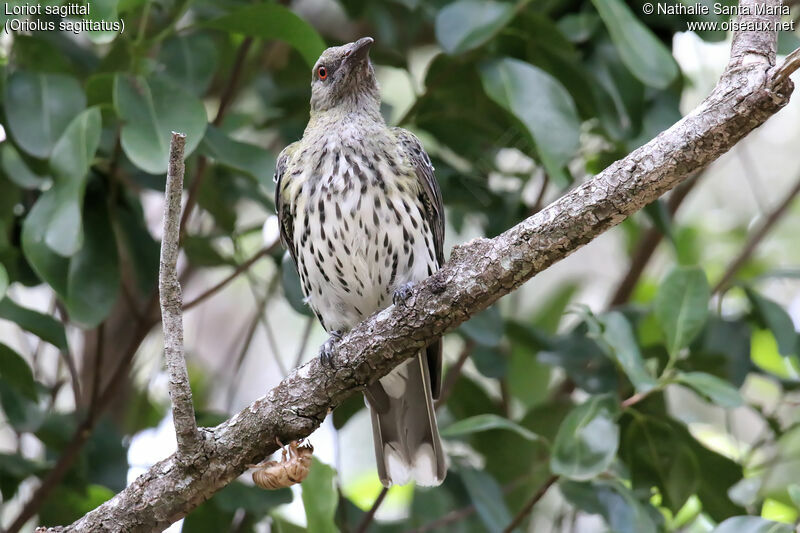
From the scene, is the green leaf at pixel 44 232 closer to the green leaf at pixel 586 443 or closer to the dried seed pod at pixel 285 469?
the dried seed pod at pixel 285 469

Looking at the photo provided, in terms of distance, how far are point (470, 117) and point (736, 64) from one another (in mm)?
1908

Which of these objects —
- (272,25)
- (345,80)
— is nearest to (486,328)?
(345,80)

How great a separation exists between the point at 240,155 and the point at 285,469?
1.42 m

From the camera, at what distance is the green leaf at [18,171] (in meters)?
3.90

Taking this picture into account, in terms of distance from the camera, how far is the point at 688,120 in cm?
261

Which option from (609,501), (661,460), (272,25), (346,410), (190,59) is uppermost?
(190,59)

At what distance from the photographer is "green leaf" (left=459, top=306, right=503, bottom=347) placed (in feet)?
13.3

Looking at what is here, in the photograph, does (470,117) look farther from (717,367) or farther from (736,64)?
(736,64)

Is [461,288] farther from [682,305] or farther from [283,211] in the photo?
[283,211]

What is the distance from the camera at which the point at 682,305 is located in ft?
11.9

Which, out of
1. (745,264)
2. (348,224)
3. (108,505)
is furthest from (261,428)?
(745,264)

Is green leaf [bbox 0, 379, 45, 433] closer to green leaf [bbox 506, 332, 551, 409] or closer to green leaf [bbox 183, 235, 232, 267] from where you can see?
green leaf [bbox 183, 235, 232, 267]

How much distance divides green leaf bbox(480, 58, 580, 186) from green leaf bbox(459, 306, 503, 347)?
79 cm

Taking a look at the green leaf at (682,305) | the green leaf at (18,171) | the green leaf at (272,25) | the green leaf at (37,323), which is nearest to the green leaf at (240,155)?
the green leaf at (272,25)
